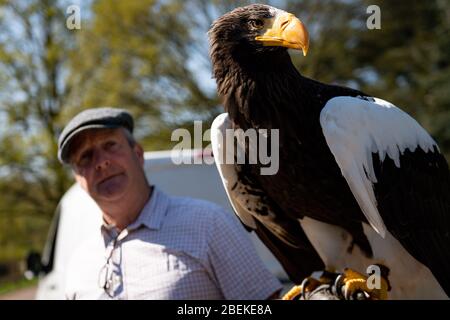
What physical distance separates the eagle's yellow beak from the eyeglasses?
4.65ft

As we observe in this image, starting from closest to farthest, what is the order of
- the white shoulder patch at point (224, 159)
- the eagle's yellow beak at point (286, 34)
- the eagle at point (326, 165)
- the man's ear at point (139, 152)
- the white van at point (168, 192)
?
the eagle's yellow beak at point (286, 34)
the eagle at point (326, 165)
the white shoulder patch at point (224, 159)
the man's ear at point (139, 152)
the white van at point (168, 192)

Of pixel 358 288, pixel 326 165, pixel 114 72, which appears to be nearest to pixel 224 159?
pixel 326 165

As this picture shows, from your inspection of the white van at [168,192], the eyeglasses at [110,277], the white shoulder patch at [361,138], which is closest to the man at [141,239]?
the eyeglasses at [110,277]

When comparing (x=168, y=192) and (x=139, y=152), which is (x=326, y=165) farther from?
(x=168, y=192)

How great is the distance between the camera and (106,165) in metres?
3.54

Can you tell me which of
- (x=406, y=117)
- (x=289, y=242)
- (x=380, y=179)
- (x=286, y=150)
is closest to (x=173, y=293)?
(x=289, y=242)

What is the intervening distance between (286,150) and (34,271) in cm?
455

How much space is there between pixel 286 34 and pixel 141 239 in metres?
1.37

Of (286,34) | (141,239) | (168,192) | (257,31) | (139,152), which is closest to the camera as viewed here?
(286,34)

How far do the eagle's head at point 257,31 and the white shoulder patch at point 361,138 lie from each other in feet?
1.07

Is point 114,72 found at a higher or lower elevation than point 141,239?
higher

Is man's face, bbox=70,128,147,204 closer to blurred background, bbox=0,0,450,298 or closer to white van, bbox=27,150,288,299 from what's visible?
white van, bbox=27,150,288,299

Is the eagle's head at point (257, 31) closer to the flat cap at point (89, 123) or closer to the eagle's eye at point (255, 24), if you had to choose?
the eagle's eye at point (255, 24)

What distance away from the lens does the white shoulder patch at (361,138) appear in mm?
2828
